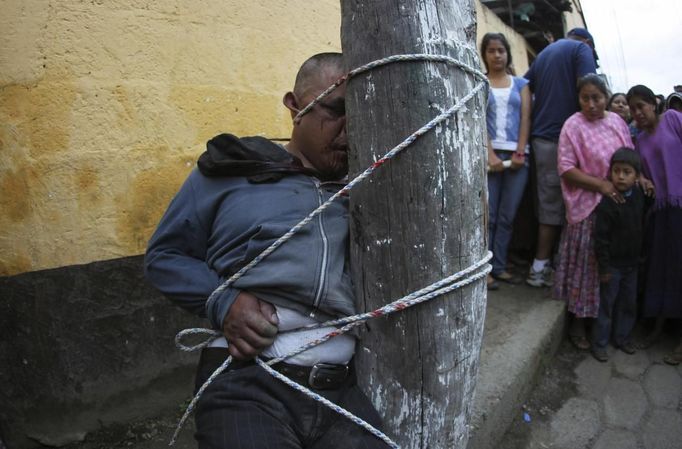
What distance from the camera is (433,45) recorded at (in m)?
0.96

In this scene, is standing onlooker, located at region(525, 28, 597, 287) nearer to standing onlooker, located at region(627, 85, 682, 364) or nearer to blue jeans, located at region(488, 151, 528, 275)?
blue jeans, located at region(488, 151, 528, 275)

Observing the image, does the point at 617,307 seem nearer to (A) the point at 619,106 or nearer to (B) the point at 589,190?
(B) the point at 589,190

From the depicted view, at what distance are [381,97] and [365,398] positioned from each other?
0.69 metres

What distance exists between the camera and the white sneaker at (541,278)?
3742 millimetres

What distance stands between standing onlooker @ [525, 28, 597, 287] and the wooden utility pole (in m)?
2.84

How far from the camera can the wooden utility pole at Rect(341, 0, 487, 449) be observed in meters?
A: 0.98

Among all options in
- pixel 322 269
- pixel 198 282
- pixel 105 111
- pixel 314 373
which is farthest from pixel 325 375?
pixel 105 111

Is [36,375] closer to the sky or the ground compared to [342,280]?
closer to the ground

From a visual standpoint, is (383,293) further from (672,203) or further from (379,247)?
(672,203)

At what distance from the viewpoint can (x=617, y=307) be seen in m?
3.39

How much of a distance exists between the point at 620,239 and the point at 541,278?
738mm

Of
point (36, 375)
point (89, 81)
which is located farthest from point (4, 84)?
point (36, 375)

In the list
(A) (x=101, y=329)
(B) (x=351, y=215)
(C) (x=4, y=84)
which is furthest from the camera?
(A) (x=101, y=329)

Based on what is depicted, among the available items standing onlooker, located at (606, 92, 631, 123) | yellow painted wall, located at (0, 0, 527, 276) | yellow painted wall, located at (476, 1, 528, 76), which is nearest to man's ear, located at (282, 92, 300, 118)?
yellow painted wall, located at (0, 0, 527, 276)
